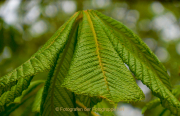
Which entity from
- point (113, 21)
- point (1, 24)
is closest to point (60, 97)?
point (113, 21)

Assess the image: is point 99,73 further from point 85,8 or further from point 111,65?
point 85,8

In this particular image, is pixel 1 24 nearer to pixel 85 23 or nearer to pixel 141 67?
pixel 85 23

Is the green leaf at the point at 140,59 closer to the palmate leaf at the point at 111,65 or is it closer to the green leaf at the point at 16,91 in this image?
the palmate leaf at the point at 111,65

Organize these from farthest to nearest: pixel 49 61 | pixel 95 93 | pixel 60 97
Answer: pixel 60 97, pixel 49 61, pixel 95 93

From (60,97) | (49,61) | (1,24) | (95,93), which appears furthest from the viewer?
(1,24)

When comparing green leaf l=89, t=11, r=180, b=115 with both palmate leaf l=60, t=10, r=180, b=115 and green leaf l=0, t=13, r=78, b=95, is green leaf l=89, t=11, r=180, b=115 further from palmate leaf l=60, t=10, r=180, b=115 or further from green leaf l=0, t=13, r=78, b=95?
green leaf l=0, t=13, r=78, b=95
